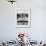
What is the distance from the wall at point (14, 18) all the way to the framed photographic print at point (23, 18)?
121 millimetres

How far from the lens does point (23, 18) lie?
5129 mm

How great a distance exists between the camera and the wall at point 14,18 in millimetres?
5090

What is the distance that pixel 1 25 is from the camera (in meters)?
5.11

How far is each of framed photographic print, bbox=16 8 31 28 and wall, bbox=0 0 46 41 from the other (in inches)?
4.8

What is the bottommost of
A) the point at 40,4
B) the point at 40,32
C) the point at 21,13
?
the point at 40,32

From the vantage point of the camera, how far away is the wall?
509cm

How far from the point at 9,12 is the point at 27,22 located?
0.83 meters

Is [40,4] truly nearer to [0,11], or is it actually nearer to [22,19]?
[22,19]

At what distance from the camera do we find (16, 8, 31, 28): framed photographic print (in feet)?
16.7

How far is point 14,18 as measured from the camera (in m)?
5.11

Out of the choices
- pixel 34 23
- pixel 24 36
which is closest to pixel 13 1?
pixel 34 23

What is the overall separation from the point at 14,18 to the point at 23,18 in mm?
363

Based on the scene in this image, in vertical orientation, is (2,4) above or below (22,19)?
above

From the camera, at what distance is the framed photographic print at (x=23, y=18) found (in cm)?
510
